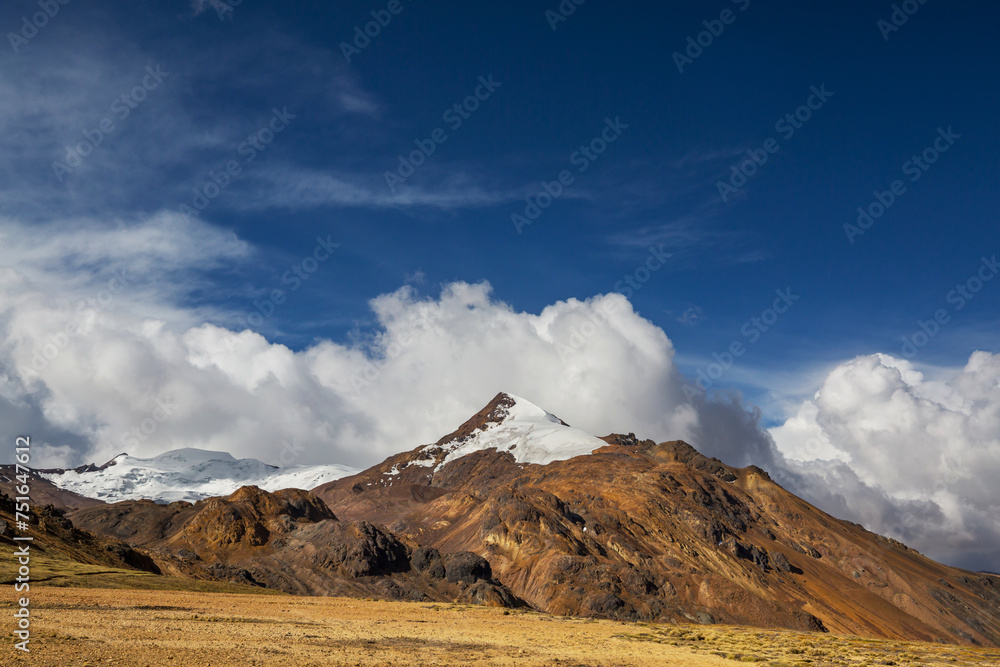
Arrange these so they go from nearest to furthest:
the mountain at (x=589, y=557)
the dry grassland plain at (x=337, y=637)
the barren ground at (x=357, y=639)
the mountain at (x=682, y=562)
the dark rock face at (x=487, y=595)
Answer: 1. the barren ground at (x=357, y=639)
2. the dry grassland plain at (x=337, y=637)
3. the dark rock face at (x=487, y=595)
4. the mountain at (x=589, y=557)
5. the mountain at (x=682, y=562)

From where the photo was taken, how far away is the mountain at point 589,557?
10350cm

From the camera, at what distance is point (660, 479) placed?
618 ft

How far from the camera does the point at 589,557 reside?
12575 cm

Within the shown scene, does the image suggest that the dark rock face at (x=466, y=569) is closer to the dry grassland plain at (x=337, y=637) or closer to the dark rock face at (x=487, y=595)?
the dark rock face at (x=487, y=595)

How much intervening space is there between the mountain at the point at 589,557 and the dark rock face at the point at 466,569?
0.96ft

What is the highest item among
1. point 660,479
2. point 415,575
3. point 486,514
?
point 660,479

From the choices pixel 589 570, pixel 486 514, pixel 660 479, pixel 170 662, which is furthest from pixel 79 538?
pixel 660 479

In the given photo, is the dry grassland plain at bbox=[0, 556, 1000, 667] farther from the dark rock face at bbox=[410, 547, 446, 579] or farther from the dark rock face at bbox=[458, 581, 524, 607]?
the dark rock face at bbox=[410, 547, 446, 579]

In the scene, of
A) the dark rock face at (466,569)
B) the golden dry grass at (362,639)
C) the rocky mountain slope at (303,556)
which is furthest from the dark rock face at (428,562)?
the golden dry grass at (362,639)

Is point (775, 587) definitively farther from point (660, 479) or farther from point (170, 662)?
point (170, 662)

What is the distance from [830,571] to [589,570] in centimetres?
9644

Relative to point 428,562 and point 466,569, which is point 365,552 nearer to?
point 428,562

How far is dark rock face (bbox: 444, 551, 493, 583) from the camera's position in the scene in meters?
101

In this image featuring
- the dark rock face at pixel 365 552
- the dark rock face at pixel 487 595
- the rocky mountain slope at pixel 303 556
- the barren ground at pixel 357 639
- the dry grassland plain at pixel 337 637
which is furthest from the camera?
the dark rock face at pixel 365 552
